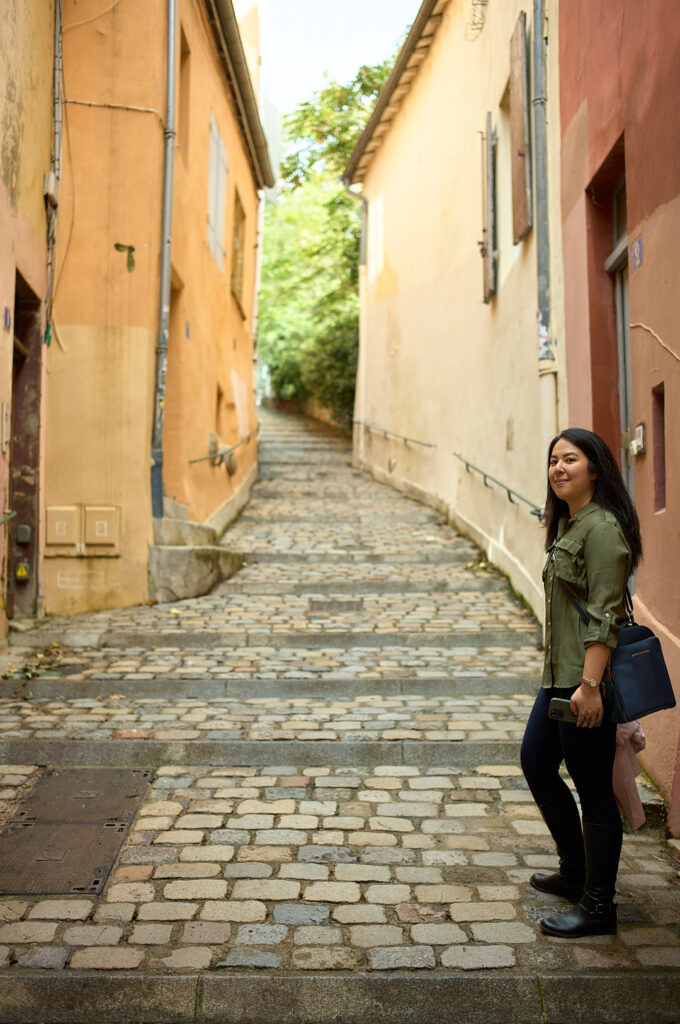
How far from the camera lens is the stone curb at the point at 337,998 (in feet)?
9.10

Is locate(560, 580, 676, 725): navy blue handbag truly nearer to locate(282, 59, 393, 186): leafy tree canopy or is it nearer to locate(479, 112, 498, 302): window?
locate(479, 112, 498, 302): window

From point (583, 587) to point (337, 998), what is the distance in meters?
1.47

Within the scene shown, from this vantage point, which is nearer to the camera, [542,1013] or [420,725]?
[542,1013]

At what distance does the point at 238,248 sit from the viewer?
44.9ft

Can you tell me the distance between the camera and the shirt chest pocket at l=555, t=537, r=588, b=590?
3.01 m

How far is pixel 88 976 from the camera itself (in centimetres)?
282

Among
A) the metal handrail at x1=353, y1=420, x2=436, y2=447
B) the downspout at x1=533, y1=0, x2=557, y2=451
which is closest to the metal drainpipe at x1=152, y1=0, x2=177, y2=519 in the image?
the downspout at x1=533, y1=0, x2=557, y2=451

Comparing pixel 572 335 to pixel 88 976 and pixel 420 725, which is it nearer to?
pixel 420 725

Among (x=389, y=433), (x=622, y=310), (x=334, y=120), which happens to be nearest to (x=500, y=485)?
(x=622, y=310)

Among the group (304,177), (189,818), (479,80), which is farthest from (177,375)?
(304,177)

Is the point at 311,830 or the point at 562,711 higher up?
the point at 562,711

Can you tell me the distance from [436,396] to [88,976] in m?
10.5

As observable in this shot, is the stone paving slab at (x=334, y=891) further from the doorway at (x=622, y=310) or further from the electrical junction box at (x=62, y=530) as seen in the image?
the electrical junction box at (x=62, y=530)

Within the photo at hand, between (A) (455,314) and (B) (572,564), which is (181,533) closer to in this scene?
(A) (455,314)
